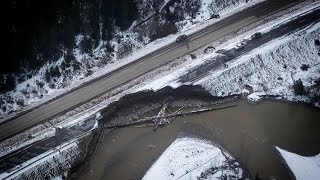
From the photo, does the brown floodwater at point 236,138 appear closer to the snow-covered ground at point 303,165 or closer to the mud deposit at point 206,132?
the mud deposit at point 206,132

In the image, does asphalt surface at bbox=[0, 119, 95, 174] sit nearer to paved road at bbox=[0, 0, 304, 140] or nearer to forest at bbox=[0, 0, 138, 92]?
paved road at bbox=[0, 0, 304, 140]

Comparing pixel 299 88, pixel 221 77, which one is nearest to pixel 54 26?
pixel 221 77

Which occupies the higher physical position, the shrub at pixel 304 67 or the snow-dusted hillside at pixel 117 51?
the snow-dusted hillside at pixel 117 51

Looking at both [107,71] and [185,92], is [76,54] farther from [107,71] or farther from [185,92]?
[185,92]

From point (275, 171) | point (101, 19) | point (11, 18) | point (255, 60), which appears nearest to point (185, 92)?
point (255, 60)

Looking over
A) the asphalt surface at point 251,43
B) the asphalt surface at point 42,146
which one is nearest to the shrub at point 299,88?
the asphalt surface at point 251,43

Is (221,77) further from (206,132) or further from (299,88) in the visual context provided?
(206,132)

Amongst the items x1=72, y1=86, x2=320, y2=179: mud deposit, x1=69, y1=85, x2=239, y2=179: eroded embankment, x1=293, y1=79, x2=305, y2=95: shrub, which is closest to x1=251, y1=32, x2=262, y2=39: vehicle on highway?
x1=293, y1=79, x2=305, y2=95: shrub
